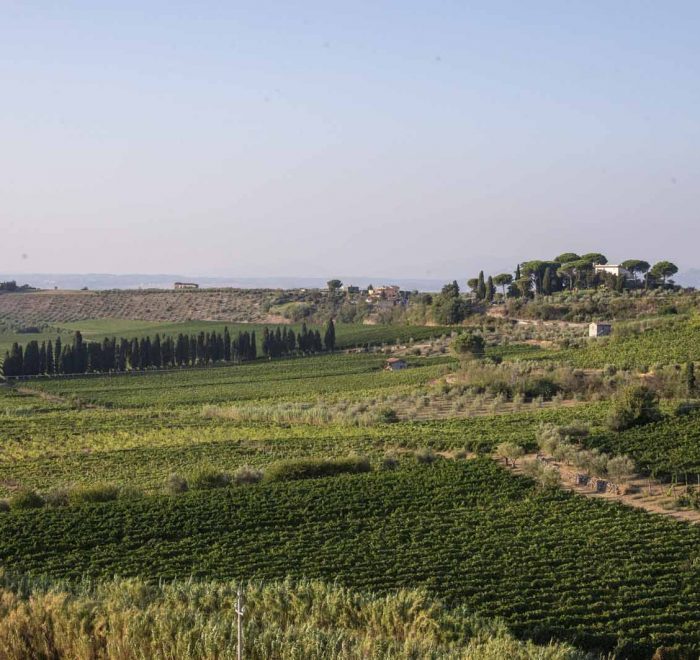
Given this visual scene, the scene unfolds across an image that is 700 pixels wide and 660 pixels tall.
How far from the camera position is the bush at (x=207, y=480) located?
103ft

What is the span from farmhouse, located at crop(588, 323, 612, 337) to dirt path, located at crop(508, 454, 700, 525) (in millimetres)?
45155

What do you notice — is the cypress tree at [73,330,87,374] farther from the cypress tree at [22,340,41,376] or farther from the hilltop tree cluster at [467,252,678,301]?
the hilltop tree cluster at [467,252,678,301]

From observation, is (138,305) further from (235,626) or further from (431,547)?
(235,626)

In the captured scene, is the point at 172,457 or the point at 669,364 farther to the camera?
the point at 669,364

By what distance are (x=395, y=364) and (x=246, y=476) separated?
44.7 meters

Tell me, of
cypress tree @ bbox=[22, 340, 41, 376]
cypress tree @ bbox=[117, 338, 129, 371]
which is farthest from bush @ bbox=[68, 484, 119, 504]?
cypress tree @ bbox=[117, 338, 129, 371]

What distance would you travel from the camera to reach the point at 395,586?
19.2 m

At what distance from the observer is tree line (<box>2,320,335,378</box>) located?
79625 millimetres

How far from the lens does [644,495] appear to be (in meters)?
29.8

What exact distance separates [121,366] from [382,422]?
133 feet

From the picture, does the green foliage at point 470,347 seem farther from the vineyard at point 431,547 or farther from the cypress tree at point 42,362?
the vineyard at point 431,547

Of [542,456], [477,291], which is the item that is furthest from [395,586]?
[477,291]

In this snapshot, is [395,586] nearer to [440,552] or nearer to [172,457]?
[440,552]

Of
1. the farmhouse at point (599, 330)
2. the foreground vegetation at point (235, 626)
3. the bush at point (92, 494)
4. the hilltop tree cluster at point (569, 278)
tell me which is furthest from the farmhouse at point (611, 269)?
the foreground vegetation at point (235, 626)
